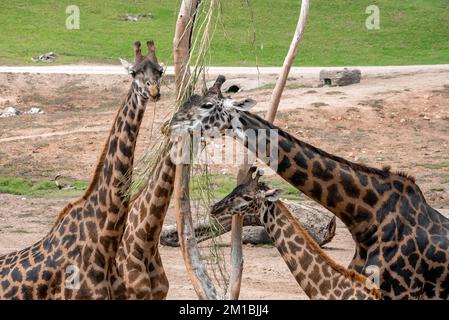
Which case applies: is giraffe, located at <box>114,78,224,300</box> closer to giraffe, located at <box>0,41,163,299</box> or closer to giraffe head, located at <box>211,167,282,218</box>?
giraffe, located at <box>0,41,163,299</box>

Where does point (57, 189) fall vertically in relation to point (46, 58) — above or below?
below

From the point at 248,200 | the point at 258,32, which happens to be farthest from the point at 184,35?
the point at 258,32

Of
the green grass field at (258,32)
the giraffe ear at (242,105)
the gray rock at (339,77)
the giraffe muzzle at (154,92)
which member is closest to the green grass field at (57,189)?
the gray rock at (339,77)

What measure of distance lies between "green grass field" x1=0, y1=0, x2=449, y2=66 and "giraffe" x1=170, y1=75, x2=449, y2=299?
23407 millimetres

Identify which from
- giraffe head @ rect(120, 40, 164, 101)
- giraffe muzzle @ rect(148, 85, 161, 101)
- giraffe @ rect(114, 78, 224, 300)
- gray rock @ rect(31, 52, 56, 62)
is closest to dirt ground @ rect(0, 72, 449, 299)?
gray rock @ rect(31, 52, 56, 62)

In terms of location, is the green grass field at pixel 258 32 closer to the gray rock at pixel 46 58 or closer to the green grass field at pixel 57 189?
the gray rock at pixel 46 58

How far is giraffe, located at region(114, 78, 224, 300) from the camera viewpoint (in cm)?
995

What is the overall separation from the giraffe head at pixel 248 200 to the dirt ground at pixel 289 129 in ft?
15.2

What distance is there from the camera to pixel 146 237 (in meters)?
10.2

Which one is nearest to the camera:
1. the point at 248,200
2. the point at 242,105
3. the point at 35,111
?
the point at 242,105

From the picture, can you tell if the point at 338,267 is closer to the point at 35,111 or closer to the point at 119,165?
the point at 119,165

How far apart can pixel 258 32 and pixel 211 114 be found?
92.6 feet
